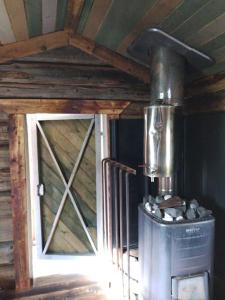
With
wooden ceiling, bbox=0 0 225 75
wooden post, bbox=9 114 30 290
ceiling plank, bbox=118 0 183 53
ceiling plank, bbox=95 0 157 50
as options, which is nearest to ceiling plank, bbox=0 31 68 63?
wooden ceiling, bbox=0 0 225 75

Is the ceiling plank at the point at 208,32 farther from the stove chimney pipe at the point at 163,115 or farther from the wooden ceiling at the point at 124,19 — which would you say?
the stove chimney pipe at the point at 163,115

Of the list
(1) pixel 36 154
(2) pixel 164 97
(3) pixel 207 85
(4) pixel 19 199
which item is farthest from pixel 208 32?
(4) pixel 19 199

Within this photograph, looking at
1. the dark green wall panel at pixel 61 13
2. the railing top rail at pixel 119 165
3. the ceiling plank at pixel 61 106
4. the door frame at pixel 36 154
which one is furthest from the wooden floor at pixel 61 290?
the dark green wall panel at pixel 61 13

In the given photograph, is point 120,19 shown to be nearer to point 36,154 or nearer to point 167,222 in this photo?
point 167,222

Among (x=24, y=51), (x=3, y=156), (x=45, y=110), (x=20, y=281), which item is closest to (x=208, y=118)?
(x=45, y=110)

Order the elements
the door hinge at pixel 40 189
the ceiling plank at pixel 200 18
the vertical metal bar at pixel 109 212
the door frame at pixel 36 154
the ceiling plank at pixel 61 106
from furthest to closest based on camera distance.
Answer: the door hinge at pixel 40 189 < the door frame at pixel 36 154 < the vertical metal bar at pixel 109 212 < the ceiling plank at pixel 61 106 < the ceiling plank at pixel 200 18

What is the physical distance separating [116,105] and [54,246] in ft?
5.80

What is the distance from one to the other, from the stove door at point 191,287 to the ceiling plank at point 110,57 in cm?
193

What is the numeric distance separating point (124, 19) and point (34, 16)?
2.11ft

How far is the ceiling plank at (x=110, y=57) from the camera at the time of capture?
2635mm

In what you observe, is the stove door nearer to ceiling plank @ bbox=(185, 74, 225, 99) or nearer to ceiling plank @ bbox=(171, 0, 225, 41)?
ceiling plank @ bbox=(185, 74, 225, 99)

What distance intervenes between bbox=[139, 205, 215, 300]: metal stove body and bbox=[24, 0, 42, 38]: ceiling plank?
5.48ft

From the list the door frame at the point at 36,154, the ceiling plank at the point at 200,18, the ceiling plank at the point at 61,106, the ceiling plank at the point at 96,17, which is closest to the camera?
the ceiling plank at the point at 200,18

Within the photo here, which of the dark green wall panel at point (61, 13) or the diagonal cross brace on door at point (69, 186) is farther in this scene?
the diagonal cross brace on door at point (69, 186)
